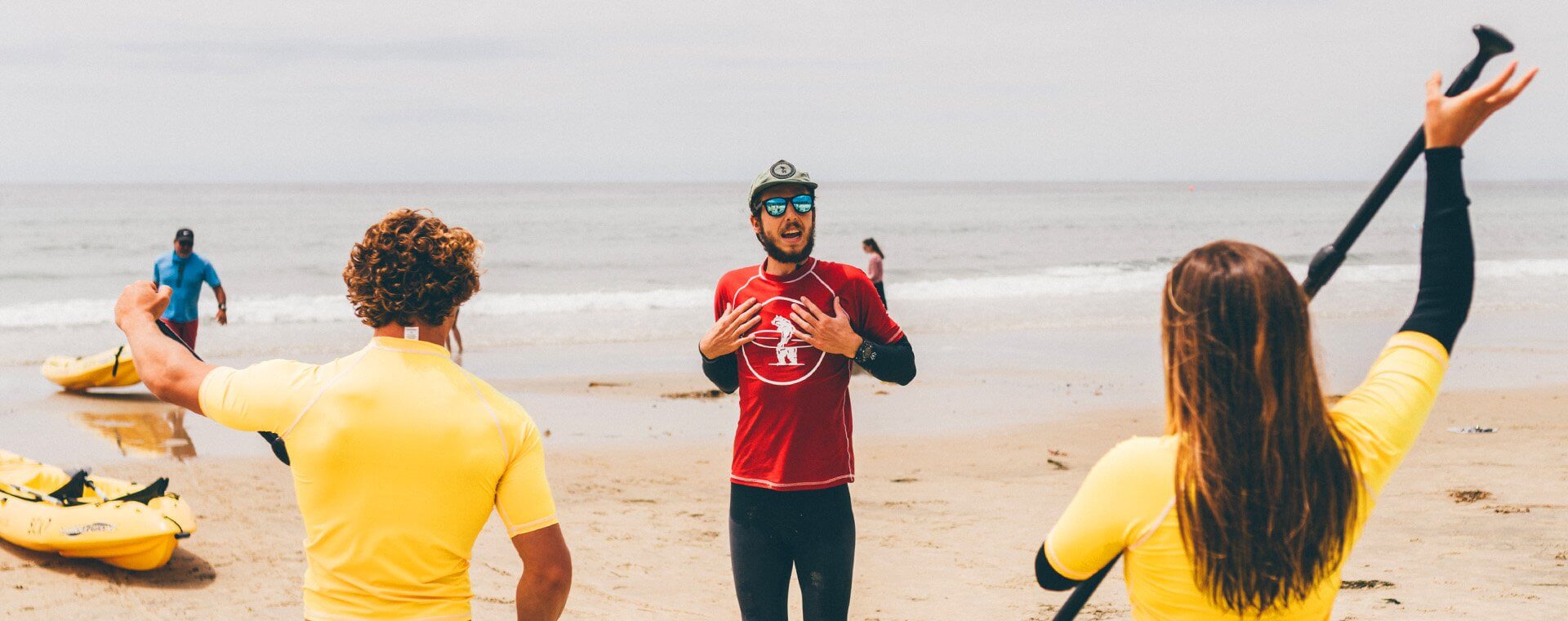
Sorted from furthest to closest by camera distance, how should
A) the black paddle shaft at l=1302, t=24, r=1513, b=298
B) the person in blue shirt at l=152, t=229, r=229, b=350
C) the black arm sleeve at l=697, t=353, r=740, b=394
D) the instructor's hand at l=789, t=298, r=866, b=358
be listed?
the person in blue shirt at l=152, t=229, r=229, b=350 < the black arm sleeve at l=697, t=353, r=740, b=394 < the instructor's hand at l=789, t=298, r=866, b=358 < the black paddle shaft at l=1302, t=24, r=1513, b=298

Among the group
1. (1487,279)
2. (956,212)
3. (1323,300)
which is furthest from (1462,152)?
(956,212)

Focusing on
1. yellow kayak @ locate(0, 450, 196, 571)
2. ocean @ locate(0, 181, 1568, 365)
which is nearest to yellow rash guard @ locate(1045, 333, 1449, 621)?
yellow kayak @ locate(0, 450, 196, 571)

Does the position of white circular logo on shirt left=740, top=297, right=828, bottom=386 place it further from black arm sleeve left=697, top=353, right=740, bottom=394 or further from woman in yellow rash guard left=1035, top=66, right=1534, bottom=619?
woman in yellow rash guard left=1035, top=66, right=1534, bottom=619

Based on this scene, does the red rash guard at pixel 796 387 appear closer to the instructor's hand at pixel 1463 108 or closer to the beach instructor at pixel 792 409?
the beach instructor at pixel 792 409

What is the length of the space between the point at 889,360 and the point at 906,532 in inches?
159

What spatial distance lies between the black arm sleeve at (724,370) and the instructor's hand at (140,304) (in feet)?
5.65

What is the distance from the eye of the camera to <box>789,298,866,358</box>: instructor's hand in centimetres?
366

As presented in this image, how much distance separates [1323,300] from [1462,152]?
2337 centimetres

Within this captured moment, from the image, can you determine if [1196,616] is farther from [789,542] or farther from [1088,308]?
[1088,308]

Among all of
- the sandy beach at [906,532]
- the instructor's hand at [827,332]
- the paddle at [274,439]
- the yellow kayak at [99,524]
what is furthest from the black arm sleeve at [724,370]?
the yellow kayak at [99,524]

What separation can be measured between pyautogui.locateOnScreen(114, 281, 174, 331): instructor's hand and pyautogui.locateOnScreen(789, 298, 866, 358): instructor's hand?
1.81m

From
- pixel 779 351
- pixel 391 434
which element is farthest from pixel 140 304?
pixel 779 351

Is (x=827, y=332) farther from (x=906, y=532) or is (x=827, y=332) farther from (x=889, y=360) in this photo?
(x=906, y=532)

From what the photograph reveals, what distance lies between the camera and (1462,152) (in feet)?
6.33
